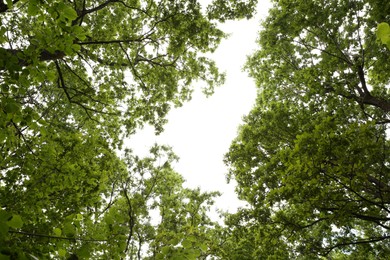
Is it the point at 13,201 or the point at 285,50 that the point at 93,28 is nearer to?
the point at 13,201

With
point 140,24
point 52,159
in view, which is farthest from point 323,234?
point 140,24

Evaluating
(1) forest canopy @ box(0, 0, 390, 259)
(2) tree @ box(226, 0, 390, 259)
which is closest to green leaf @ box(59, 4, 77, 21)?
(1) forest canopy @ box(0, 0, 390, 259)

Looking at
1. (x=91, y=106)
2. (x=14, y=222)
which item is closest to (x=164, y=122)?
(x=91, y=106)

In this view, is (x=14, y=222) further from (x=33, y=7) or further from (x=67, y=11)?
(x=33, y=7)

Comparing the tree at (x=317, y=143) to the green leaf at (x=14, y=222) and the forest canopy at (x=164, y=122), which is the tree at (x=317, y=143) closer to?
the forest canopy at (x=164, y=122)

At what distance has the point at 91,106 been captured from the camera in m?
10.5

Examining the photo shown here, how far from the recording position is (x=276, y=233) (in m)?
6.24

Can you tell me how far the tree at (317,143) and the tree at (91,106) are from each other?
2.62 m

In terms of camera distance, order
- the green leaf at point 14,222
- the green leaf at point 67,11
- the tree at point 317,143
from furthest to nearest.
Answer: the tree at point 317,143 → the green leaf at point 67,11 → the green leaf at point 14,222

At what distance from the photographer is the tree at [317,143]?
486 centimetres

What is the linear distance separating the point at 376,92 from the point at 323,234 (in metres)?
6.20

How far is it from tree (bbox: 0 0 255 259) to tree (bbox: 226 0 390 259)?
2.62 meters

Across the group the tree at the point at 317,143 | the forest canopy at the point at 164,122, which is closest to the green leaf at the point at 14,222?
the forest canopy at the point at 164,122

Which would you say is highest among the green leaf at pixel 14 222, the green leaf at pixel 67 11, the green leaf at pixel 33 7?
the green leaf at pixel 33 7
